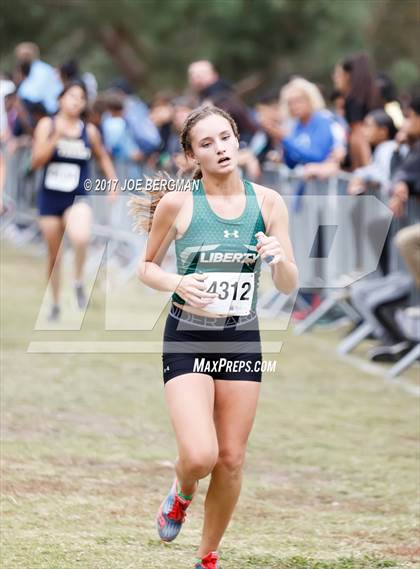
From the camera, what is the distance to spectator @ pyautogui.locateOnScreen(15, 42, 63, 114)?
1798cm

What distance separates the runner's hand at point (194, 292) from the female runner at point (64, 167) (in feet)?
22.7

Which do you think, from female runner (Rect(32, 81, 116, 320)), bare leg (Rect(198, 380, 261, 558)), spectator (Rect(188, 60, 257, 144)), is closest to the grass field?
bare leg (Rect(198, 380, 261, 558))

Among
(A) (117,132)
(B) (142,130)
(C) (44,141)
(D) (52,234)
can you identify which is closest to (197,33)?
(A) (117,132)

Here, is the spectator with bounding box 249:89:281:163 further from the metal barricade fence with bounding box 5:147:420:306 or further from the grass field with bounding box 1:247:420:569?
the grass field with bounding box 1:247:420:569

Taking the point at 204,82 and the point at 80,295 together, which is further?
the point at 204,82

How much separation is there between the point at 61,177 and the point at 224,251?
24.1ft

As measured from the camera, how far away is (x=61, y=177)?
40.5ft

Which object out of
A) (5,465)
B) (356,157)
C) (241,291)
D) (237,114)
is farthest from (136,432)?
(237,114)

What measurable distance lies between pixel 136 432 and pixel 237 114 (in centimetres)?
603

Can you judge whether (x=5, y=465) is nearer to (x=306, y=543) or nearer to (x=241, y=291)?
(x=306, y=543)

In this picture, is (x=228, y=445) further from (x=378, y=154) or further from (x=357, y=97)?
(x=357, y=97)

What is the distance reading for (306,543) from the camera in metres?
5.88

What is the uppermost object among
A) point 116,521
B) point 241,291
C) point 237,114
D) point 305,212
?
point 237,114

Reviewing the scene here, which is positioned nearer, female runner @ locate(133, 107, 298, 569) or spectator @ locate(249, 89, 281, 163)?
female runner @ locate(133, 107, 298, 569)
